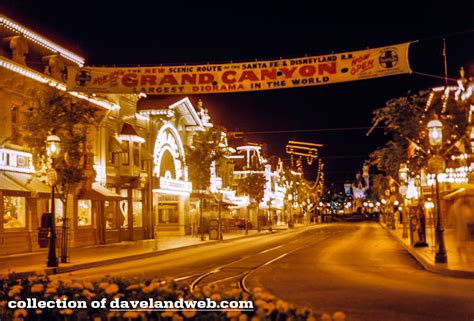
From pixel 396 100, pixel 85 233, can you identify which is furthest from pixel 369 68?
pixel 85 233

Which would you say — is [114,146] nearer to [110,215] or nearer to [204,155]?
[110,215]

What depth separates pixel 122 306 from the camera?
6660 millimetres

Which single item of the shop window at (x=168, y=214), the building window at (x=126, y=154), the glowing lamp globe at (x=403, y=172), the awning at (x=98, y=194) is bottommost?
the shop window at (x=168, y=214)

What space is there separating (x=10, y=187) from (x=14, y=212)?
2.49 meters

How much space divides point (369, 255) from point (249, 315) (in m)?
20.8

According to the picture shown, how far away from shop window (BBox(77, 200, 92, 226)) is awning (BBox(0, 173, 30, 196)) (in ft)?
21.2

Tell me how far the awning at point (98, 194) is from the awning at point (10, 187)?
466 cm

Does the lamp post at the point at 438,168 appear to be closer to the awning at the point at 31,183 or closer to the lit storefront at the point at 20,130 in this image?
the lit storefront at the point at 20,130

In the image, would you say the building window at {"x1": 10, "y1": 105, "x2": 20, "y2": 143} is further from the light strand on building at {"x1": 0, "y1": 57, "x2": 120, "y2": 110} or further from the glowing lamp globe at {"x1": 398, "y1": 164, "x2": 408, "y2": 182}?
the glowing lamp globe at {"x1": 398, "y1": 164, "x2": 408, "y2": 182}

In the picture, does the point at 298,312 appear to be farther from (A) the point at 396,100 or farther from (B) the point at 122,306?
(A) the point at 396,100

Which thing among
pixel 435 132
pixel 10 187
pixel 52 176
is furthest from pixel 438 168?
pixel 10 187

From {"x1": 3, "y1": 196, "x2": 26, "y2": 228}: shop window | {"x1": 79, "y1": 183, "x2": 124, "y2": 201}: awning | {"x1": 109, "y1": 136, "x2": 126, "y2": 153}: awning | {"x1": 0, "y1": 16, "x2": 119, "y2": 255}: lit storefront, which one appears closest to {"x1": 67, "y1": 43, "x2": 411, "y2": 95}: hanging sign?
{"x1": 0, "y1": 16, "x2": 119, "y2": 255}: lit storefront

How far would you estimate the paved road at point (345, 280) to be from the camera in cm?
1184

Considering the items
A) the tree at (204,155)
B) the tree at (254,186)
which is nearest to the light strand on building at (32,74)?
the tree at (204,155)
